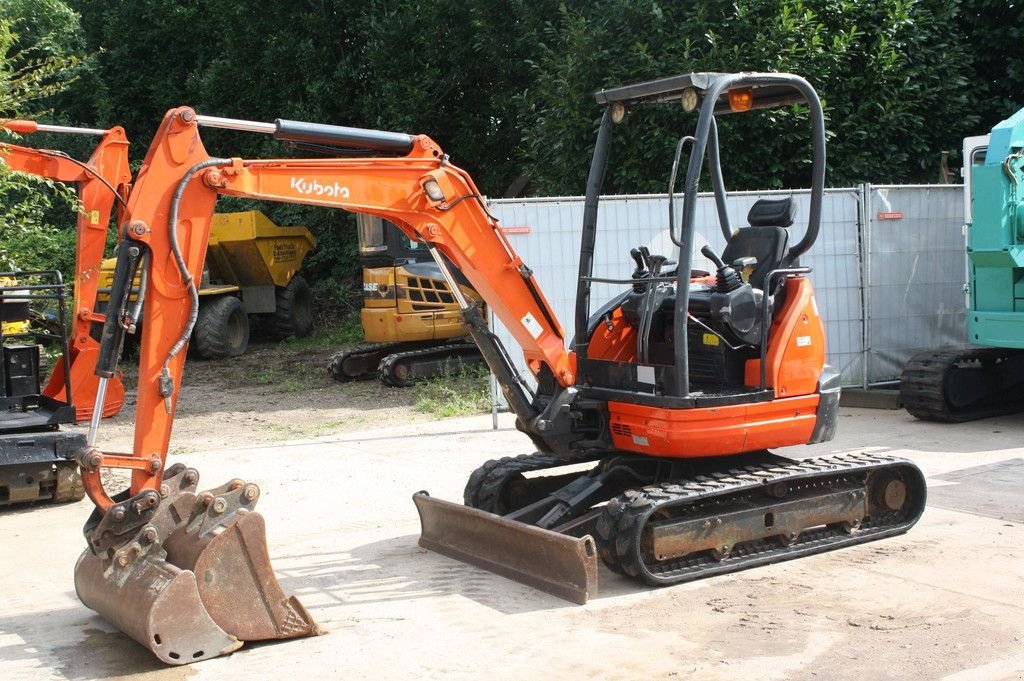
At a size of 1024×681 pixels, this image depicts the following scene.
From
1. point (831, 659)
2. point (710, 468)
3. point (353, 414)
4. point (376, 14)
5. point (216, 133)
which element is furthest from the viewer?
point (216, 133)

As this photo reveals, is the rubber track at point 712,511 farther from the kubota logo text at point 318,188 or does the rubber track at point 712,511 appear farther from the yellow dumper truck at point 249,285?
the yellow dumper truck at point 249,285

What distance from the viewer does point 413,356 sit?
14.3m

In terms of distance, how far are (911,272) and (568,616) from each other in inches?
327

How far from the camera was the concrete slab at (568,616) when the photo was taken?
5.02m

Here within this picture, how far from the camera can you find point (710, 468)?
22.4 ft

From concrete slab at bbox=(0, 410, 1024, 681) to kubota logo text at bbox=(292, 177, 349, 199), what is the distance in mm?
2122

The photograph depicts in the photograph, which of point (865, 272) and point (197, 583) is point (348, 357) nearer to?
point (865, 272)

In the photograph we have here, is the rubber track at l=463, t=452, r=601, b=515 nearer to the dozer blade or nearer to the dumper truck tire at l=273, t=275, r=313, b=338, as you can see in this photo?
the dozer blade

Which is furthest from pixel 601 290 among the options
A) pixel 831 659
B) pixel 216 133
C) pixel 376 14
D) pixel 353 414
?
pixel 216 133

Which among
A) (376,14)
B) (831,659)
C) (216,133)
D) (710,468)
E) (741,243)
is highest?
(376,14)

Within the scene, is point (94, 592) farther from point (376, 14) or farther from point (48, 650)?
point (376, 14)

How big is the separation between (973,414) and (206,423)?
7.88 meters

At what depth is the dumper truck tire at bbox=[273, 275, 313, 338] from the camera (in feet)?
64.0

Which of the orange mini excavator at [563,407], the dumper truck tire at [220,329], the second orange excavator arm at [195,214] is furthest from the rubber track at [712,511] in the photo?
the dumper truck tire at [220,329]
